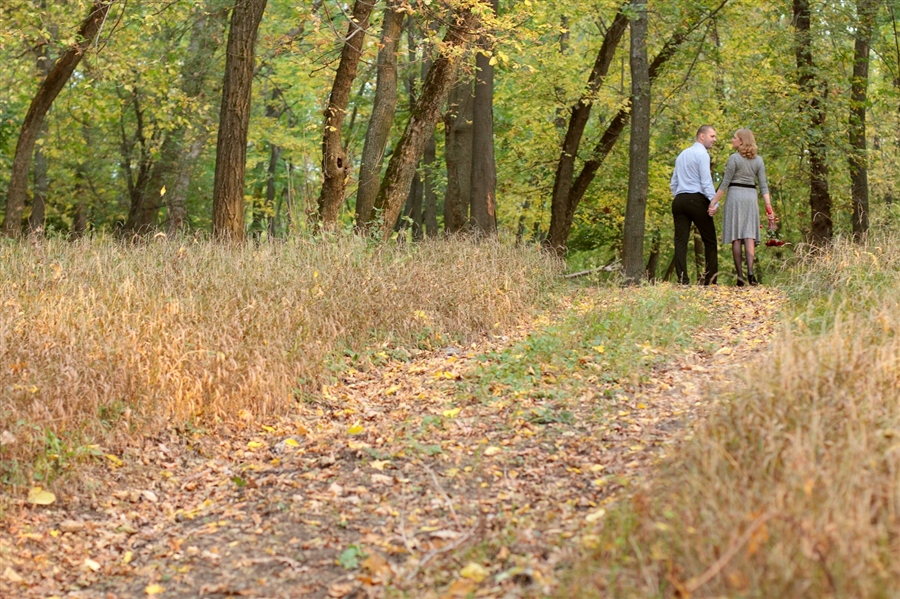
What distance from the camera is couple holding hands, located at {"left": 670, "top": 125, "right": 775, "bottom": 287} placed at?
11.9 meters

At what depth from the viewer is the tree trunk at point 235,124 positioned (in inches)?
460

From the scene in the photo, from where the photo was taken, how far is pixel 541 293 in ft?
38.2

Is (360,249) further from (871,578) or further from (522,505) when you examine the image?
(871,578)

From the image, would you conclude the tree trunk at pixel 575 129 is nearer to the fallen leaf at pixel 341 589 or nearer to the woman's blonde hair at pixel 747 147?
the woman's blonde hair at pixel 747 147

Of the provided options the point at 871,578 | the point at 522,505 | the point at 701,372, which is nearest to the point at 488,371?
the point at 701,372

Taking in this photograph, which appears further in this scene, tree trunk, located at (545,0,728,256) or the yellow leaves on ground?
tree trunk, located at (545,0,728,256)

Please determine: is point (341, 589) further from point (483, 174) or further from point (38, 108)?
point (38, 108)

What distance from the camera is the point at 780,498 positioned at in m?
3.62

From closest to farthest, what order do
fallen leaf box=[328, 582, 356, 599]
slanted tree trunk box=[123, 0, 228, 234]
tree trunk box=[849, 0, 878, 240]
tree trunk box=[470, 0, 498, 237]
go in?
fallen leaf box=[328, 582, 356, 599] < tree trunk box=[470, 0, 498, 237] < tree trunk box=[849, 0, 878, 240] < slanted tree trunk box=[123, 0, 228, 234]

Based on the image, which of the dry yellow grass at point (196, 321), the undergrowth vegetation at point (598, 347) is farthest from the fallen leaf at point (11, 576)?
the undergrowth vegetation at point (598, 347)

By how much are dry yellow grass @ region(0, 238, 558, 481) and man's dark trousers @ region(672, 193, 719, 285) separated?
262 cm

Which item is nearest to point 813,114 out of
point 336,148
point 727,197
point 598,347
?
point 727,197

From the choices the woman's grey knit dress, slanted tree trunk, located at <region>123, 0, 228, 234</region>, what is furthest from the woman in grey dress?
slanted tree trunk, located at <region>123, 0, 228, 234</region>

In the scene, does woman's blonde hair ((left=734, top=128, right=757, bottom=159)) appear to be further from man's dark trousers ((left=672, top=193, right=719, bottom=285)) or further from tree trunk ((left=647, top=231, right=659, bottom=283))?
tree trunk ((left=647, top=231, right=659, bottom=283))
